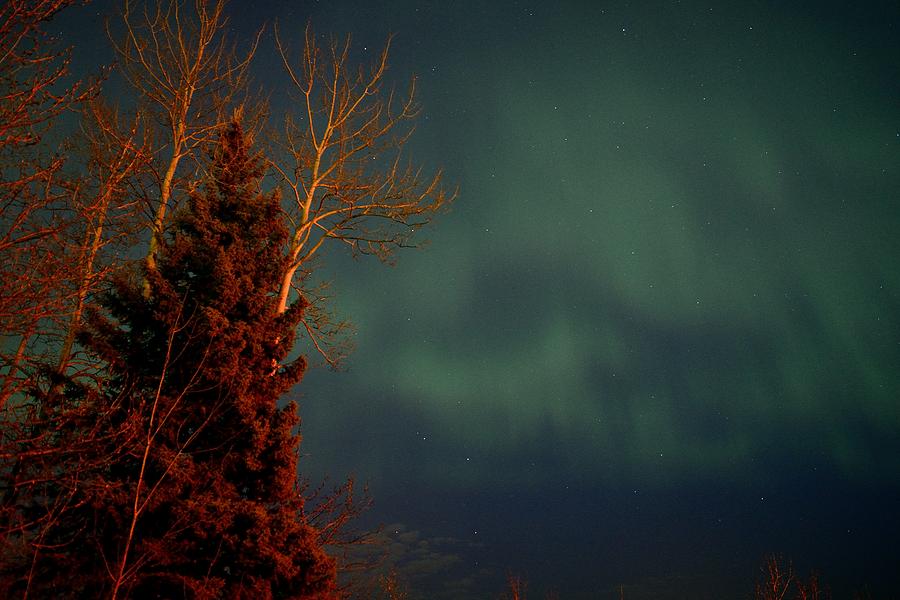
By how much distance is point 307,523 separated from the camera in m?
9.09

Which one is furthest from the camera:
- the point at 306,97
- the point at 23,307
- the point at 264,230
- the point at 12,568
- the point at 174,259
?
the point at 306,97

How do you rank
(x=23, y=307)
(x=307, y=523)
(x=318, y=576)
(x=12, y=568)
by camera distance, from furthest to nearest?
1. (x=307, y=523)
2. (x=318, y=576)
3. (x=12, y=568)
4. (x=23, y=307)

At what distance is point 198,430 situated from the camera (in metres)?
7.61

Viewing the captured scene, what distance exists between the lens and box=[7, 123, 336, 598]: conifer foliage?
764 centimetres

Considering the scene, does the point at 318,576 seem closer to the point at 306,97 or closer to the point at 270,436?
the point at 270,436

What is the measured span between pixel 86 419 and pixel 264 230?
176 inches

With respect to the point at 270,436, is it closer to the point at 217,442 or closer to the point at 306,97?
the point at 217,442

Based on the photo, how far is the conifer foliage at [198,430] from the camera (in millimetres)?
7641

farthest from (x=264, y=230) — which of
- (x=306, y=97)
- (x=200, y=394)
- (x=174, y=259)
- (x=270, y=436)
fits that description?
(x=306, y=97)

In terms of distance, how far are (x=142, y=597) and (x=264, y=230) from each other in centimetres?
649

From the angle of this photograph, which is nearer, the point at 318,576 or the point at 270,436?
the point at 318,576

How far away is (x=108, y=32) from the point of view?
503 inches

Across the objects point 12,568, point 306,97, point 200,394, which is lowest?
point 12,568

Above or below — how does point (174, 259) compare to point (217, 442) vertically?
above
